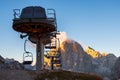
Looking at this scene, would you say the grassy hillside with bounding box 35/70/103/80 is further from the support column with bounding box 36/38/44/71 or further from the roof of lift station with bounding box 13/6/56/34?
the support column with bounding box 36/38/44/71

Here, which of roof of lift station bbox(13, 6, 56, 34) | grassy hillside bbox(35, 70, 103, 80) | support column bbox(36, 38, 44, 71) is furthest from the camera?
support column bbox(36, 38, 44, 71)

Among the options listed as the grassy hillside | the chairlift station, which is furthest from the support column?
the grassy hillside

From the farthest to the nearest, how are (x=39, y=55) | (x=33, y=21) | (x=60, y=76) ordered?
(x=39, y=55), (x=33, y=21), (x=60, y=76)

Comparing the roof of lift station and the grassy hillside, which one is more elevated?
the roof of lift station

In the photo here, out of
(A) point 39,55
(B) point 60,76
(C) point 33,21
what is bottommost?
(B) point 60,76

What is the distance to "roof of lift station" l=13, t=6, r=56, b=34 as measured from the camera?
48906 mm

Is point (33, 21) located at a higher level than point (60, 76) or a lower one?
higher

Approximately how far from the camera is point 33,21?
160 ft

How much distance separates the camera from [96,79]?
36.0m

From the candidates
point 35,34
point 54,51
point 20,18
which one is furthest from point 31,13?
point 54,51

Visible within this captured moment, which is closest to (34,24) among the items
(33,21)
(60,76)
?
(33,21)

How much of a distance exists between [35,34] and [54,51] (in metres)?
17.3

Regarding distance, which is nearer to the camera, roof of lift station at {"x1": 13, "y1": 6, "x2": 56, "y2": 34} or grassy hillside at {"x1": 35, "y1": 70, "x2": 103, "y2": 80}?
grassy hillside at {"x1": 35, "y1": 70, "x2": 103, "y2": 80}

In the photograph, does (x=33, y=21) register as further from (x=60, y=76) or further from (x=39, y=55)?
(x=60, y=76)
